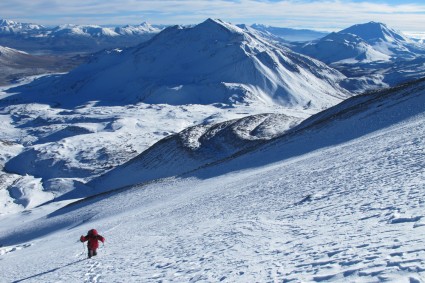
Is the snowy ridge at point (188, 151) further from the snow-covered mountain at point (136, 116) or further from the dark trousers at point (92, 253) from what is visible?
the dark trousers at point (92, 253)

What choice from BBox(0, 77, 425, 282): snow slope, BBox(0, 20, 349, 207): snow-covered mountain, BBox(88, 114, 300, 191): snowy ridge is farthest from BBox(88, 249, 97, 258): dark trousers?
BBox(0, 20, 349, 207): snow-covered mountain

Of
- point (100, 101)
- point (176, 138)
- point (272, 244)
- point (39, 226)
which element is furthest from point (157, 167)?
point (100, 101)

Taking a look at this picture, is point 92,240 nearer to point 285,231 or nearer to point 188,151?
point 285,231

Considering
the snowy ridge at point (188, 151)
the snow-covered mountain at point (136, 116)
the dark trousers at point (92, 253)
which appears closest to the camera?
the dark trousers at point (92, 253)

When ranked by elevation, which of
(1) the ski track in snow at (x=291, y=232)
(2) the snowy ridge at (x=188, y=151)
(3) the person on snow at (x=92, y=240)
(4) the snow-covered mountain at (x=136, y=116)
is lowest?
(1) the ski track in snow at (x=291, y=232)

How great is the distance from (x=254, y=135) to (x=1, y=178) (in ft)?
163

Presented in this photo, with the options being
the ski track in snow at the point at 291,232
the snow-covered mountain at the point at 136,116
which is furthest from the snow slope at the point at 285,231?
the snow-covered mountain at the point at 136,116

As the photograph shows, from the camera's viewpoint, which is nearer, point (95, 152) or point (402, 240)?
point (402, 240)

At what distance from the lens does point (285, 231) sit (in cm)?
1473

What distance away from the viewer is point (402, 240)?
33.2 feet

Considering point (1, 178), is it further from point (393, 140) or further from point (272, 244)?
point (272, 244)

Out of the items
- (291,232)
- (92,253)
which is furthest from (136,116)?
(291,232)

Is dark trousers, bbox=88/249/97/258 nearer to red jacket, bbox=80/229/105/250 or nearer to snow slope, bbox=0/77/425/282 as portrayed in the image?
red jacket, bbox=80/229/105/250

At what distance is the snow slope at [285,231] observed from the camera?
1018cm
